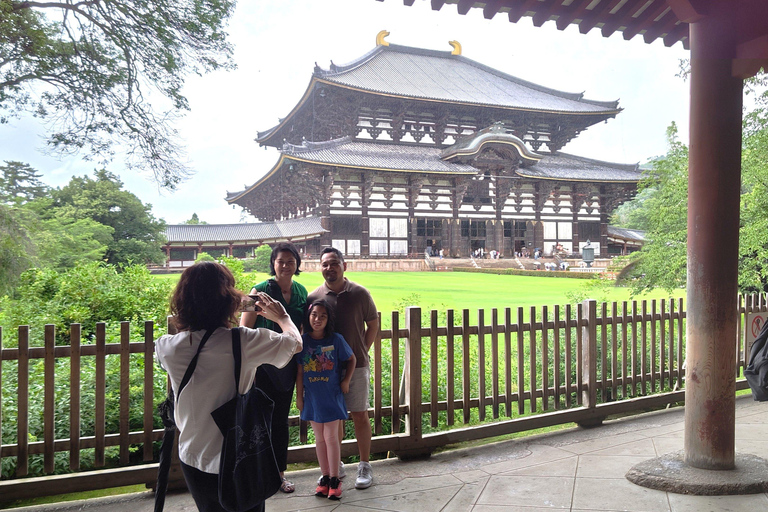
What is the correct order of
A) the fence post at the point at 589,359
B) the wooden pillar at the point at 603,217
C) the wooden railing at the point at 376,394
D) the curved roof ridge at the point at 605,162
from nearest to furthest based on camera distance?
the wooden railing at the point at 376,394, the fence post at the point at 589,359, the wooden pillar at the point at 603,217, the curved roof ridge at the point at 605,162

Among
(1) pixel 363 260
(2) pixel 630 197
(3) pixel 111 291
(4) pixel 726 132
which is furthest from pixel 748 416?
(2) pixel 630 197

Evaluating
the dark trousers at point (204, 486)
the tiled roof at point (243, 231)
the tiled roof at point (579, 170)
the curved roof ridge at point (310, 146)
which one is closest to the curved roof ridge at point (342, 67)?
the curved roof ridge at point (310, 146)

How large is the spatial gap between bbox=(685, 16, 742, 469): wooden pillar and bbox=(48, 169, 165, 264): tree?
9.46m

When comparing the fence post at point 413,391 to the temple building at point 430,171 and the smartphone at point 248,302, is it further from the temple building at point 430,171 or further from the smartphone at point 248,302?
the temple building at point 430,171

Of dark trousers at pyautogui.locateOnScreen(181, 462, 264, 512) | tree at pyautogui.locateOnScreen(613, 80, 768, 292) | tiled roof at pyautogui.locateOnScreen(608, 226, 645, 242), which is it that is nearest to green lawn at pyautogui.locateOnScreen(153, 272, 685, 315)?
tree at pyautogui.locateOnScreen(613, 80, 768, 292)

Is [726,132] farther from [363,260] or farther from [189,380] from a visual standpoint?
[363,260]

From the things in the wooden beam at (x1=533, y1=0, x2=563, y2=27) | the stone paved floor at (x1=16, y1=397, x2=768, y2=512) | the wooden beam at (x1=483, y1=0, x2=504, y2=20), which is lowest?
the stone paved floor at (x1=16, y1=397, x2=768, y2=512)

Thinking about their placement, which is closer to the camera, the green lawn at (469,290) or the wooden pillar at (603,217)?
the green lawn at (469,290)

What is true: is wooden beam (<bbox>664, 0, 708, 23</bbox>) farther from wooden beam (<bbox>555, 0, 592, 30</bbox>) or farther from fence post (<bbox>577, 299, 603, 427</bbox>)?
fence post (<bbox>577, 299, 603, 427</bbox>)

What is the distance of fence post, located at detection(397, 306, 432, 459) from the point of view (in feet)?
12.2

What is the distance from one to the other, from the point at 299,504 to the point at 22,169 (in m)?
12.9

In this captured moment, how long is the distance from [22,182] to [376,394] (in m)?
11.6

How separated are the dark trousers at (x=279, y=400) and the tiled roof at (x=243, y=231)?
14.1 metres

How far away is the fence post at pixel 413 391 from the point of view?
3.71 meters
